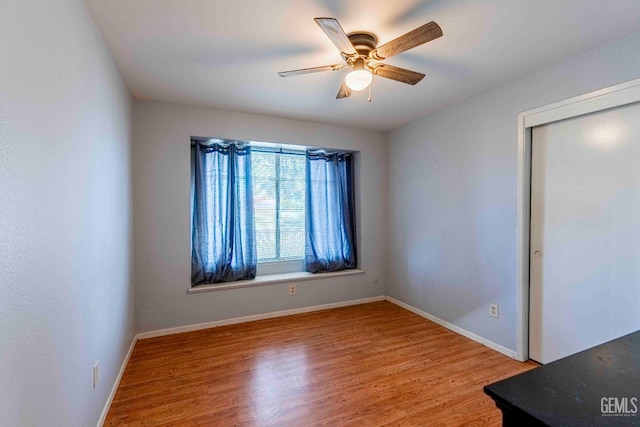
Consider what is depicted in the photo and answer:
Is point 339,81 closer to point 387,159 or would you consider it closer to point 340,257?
point 387,159

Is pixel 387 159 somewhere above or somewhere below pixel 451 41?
below

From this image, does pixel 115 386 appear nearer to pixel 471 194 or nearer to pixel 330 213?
pixel 330 213

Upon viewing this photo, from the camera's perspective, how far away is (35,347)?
109 cm

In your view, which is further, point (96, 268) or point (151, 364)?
point (151, 364)

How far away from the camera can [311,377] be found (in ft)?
7.66

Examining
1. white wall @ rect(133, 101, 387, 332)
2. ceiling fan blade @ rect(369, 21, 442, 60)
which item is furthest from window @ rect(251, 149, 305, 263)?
ceiling fan blade @ rect(369, 21, 442, 60)

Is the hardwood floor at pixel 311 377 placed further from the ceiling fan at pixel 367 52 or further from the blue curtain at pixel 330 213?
the ceiling fan at pixel 367 52

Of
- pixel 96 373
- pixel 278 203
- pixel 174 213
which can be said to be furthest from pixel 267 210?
pixel 96 373

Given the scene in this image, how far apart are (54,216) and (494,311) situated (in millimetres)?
3293

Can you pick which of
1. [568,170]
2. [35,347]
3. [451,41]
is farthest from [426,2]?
[35,347]

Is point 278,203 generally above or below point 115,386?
above

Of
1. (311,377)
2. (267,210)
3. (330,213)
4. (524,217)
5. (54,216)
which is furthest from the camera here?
(330,213)

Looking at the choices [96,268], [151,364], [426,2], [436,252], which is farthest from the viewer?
[436,252]

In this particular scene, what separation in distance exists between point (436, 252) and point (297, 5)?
9.35ft
